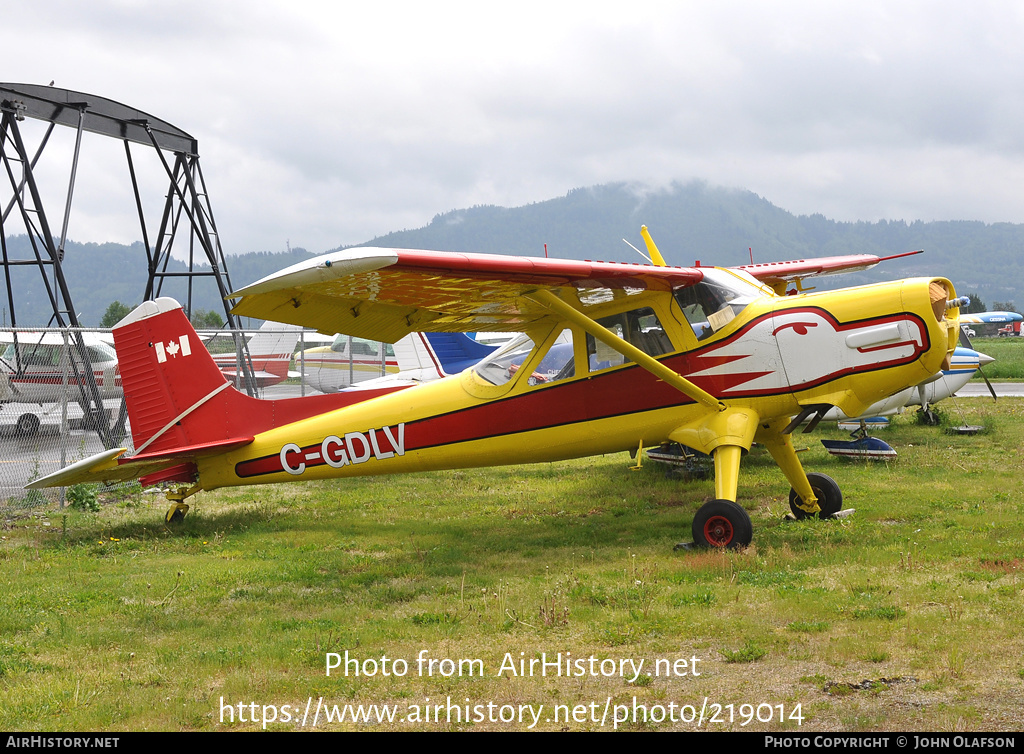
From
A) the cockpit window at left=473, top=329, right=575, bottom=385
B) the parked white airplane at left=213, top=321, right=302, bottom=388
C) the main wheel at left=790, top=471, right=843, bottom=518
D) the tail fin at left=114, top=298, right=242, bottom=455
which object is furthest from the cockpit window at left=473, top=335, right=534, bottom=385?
the parked white airplane at left=213, top=321, right=302, bottom=388

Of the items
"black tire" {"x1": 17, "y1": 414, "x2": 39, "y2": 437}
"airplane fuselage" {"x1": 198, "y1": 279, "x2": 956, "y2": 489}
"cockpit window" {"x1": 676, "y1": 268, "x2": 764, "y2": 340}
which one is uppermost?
"cockpit window" {"x1": 676, "y1": 268, "x2": 764, "y2": 340}

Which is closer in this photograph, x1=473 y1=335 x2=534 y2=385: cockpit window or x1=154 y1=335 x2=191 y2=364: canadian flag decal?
x1=473 y1=335 x2=534 y2=385: cockpit window

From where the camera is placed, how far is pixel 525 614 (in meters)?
6.09

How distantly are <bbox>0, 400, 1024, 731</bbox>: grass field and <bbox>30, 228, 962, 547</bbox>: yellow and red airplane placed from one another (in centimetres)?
88

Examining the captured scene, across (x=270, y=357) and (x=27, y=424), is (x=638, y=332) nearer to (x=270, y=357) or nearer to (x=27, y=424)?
(x=27, y=424)

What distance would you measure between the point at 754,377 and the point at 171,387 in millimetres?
6616

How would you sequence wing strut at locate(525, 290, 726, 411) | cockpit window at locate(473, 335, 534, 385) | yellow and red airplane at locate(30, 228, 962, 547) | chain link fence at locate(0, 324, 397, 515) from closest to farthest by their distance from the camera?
1. yellow and red airplane at locate(30, 228, 962, 547)
2. wing strut at locate(525, 290, 726, 411)
3. cockpit window at locate(473, 335, 534, 385)
4. chain link fence at locate(0, 324, 397, 515)

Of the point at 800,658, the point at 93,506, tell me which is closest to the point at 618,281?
the point at 800,658

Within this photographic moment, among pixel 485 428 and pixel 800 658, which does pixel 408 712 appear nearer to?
pixel 800 658

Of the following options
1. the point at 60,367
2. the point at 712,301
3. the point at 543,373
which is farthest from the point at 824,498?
the point at 60,367

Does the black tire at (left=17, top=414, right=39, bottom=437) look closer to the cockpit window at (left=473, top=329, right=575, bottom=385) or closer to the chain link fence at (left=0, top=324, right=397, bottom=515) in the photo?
the chain link fence at (left=0, top=324, right=397, bottom=515)

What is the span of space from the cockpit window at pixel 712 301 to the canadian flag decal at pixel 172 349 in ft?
19.1

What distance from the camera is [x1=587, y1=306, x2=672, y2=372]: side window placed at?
27.4 feet

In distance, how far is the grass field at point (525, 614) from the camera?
4.46m
